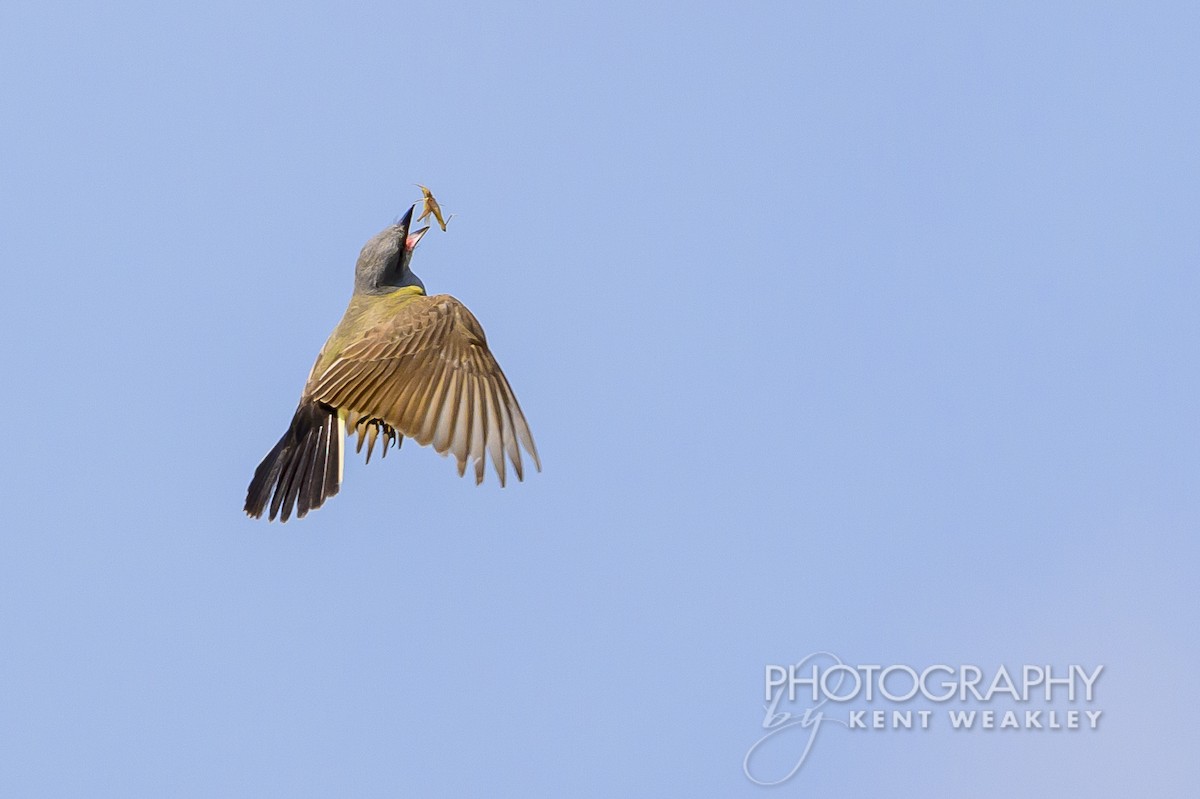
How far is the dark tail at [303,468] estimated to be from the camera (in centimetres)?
1614

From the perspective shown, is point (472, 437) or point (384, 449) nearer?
point (472, 437)

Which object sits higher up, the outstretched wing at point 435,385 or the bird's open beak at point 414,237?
the bird's open beak at point 414,237

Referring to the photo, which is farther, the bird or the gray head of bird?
the gray head of bird

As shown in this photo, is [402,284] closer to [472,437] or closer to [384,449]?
[384,449]

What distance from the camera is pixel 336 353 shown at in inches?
639

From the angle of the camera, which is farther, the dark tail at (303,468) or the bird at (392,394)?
the dark tail at (303,468)

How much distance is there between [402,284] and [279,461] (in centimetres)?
193

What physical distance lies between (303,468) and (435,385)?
5.05 ft

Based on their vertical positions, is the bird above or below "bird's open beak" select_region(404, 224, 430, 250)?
below

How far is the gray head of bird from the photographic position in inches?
663

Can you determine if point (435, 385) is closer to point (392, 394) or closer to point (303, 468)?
point (392, 394)

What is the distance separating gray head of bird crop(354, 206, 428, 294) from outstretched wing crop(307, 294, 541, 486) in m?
0.74

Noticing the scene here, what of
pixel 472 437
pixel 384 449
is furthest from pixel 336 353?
pixel 472 437

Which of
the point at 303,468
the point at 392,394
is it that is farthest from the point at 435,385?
the point at 303,468
